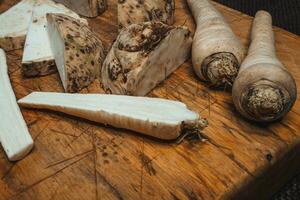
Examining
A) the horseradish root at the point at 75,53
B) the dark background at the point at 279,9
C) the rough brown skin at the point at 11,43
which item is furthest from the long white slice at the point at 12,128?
the dark background at the point at 279,9

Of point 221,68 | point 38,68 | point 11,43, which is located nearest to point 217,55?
point 221,68

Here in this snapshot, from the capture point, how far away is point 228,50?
157cm

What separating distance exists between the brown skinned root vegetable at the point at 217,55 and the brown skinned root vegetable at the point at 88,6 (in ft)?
2.38

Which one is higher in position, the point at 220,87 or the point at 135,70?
the point at 135,70

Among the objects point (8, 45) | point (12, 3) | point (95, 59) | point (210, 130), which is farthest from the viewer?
point (12, 3)

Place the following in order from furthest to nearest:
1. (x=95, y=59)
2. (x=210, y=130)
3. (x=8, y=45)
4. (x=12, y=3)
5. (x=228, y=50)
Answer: (x=12, y=3)
(x=8, y=45)
(x=95, y=59)
(x=228, y=50)
(x=210, y=130)

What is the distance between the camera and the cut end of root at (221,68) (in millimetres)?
1539

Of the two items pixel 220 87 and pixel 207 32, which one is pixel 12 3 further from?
pixel 220 87

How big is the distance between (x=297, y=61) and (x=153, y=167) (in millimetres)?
972

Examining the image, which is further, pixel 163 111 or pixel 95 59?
pixel 95 59

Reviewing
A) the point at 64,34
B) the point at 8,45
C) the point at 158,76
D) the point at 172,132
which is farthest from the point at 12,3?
the point at 172,132

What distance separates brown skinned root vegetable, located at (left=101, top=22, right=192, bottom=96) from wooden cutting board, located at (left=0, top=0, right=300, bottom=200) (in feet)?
0.50

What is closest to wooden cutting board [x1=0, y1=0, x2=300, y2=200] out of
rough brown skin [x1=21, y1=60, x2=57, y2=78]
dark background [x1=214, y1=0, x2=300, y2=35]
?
rough brown skin [x1=21, y1=60, x2=57, y2=78]

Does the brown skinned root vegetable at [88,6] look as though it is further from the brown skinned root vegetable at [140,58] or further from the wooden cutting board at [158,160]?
the wooden cutting board at [158,160]
